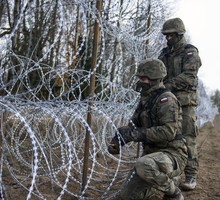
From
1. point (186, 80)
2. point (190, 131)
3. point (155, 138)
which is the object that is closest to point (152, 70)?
point (155, 138)

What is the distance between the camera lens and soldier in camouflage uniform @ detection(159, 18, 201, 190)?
152 inches

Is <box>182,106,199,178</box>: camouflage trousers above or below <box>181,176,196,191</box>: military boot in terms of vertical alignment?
above

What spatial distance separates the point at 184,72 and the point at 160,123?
0.98 m

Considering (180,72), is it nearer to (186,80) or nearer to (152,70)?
(186,80)

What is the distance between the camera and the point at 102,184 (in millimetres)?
4184

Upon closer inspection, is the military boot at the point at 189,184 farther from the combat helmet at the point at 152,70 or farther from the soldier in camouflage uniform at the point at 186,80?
the combat helmet at the point at 152,70

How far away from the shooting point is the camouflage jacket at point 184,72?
3879 millimetres

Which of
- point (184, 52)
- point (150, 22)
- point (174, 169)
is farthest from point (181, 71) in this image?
point (150, 22)


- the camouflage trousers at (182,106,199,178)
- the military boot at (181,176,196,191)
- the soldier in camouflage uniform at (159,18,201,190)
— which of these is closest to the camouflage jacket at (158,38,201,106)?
the soldier in camouflage uniform at (159,18,201,190)

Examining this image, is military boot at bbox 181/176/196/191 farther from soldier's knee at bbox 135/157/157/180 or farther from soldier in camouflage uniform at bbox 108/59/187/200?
soldier's knee at bbox 135/157/157/180

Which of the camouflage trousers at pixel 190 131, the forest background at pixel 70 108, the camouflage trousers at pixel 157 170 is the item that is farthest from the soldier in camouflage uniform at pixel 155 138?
the camouflage trousers at pixel 190 131

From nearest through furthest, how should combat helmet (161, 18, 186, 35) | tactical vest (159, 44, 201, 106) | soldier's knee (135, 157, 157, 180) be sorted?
1. soldier's knee (135, 157, 157, 180)
2. combat helmet (161, 18, 186, 35)
3. tactical vest (159, 44, 201, 106)

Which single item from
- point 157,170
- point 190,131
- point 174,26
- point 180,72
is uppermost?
point 174,26

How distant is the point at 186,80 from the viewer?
387cm
